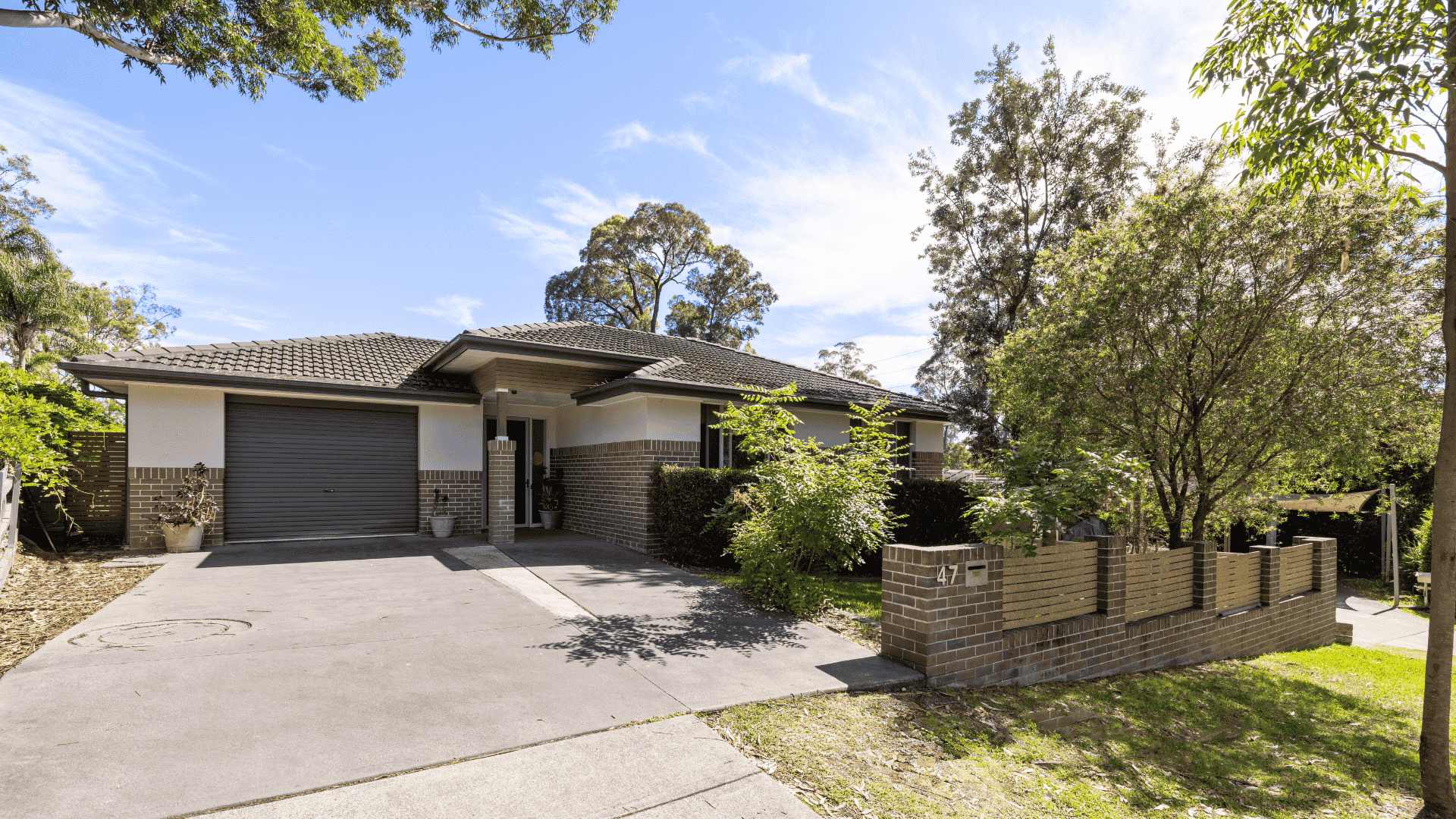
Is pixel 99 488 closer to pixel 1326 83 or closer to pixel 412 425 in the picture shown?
pixel 412 425

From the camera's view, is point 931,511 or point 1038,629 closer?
point 1038,629

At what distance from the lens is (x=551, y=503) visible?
13.8 meters

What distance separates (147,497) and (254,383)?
2.39 meters

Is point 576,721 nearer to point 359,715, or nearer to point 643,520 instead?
point 359,715

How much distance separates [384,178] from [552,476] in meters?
7.01

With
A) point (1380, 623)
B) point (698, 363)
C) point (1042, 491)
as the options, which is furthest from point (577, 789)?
point (1380, 623)

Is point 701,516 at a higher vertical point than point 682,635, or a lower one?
higher

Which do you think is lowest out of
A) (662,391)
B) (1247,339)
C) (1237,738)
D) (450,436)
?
(1237,738)

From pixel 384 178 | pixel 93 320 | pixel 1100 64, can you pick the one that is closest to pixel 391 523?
pixel 384 178

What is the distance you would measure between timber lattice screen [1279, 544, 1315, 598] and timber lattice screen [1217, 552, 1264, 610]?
0.59 m

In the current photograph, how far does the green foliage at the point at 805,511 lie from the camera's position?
Answer: 6629 mm

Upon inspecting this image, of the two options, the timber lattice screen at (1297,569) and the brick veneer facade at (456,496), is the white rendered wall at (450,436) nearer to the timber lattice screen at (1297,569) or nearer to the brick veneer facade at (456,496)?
the brick veneer facade at (456,496)

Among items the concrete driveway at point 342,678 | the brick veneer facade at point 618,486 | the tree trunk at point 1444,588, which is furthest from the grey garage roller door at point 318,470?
the tree trunk at point 1444,588

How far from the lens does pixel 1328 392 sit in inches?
300
